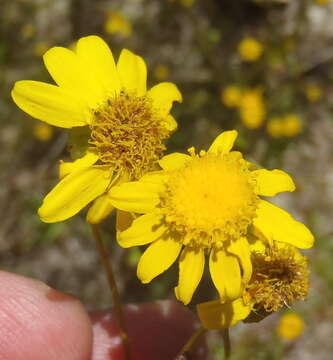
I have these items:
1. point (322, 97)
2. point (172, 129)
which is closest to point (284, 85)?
point (322, 97)

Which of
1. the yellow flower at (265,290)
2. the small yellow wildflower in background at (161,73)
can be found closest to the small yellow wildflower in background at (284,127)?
the small yellow wildflower in background at (161,73)

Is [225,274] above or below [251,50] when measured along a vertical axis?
above

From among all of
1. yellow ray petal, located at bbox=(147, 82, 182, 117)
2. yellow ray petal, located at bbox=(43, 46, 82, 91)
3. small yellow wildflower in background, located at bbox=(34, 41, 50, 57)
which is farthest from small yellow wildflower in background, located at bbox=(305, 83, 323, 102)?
yellow ray petal, located at bbox=(43, 46, 82, 91)

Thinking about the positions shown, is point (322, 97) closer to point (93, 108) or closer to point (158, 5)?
point (158, 5)

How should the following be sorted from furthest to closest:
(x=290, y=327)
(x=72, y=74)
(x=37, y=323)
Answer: (x=290, y=327)
(x=37, y=323)
(x=72, y=74)

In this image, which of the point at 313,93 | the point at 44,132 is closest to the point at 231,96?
the point at 313,93

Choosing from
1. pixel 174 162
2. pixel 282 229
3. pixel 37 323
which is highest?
pixel 174 162

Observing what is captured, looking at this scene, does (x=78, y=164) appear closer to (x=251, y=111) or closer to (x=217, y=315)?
(x=217, y=315)
